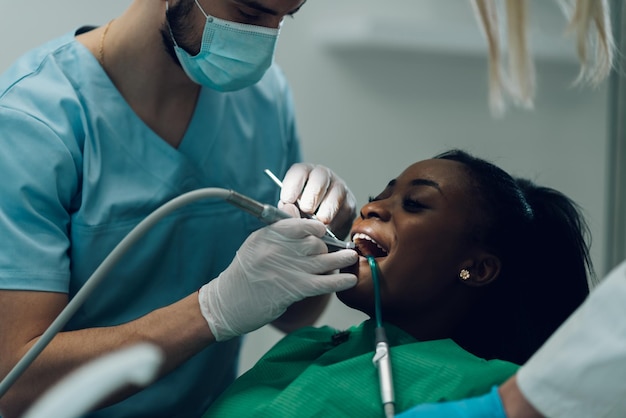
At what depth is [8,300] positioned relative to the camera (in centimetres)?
117

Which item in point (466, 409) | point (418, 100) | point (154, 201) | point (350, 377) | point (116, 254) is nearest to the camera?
point (466, 409)

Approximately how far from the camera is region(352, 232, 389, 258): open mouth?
4.17 feet

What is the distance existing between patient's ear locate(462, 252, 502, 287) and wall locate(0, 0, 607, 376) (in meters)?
0.52

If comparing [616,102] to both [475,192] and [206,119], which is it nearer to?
[475,192]

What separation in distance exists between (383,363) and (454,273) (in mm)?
266

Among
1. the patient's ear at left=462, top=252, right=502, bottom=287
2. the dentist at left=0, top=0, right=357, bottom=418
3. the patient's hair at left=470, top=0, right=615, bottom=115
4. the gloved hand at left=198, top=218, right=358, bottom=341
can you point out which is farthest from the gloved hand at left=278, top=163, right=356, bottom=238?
the patient's hair at left=470, top=0, right=615, bottom=115

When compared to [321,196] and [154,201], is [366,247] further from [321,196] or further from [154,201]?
[154,201]

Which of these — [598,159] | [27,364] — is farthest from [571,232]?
[598,159]

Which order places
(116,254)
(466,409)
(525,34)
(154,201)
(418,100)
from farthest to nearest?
(418,100) → (154,201) → (525,34) → (116,254) → (466,409)

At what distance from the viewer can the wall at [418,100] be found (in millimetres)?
1948

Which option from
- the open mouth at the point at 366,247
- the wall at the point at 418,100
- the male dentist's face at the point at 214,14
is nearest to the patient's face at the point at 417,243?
the open mouth at the point at 366,247

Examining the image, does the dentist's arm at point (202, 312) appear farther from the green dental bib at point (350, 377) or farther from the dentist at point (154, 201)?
the green dental bib at point (350, 377)

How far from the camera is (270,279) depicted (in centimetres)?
116

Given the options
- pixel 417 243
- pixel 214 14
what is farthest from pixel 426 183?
pixel 214 14
